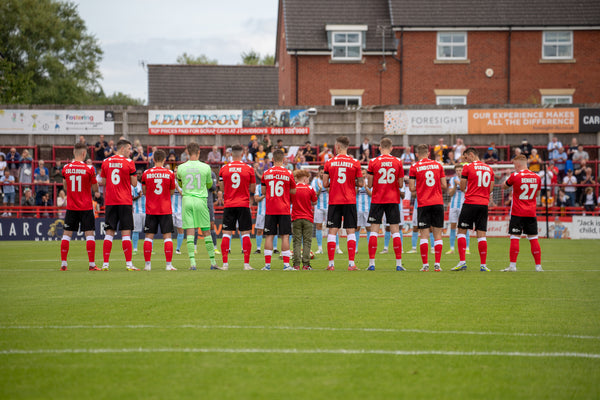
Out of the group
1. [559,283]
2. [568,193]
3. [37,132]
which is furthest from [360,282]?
[37,132]

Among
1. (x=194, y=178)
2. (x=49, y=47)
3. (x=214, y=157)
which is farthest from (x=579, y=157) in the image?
(x=49, y=47)

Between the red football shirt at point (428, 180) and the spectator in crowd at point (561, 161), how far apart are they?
18630mm

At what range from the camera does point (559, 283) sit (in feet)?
39.1

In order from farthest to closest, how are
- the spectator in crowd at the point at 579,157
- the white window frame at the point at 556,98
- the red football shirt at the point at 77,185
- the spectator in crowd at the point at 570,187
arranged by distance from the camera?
the white window frame at the point at 556,98
the spectator in crowd at the point at 579,157
the spectator in crowd at the point at 570,187
the red football shirt at the point at 77,185

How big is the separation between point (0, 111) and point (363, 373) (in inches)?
1208

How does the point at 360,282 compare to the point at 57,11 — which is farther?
the point at 57,11

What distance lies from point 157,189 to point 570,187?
2138 cm

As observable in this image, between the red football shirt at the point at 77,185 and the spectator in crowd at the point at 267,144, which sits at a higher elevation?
the spectator in crowd at the point at 267,144

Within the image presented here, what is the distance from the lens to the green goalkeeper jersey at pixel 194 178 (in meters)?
14.1

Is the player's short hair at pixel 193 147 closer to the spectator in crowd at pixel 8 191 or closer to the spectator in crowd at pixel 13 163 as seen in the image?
the spectator in crowd at pixel 8 191

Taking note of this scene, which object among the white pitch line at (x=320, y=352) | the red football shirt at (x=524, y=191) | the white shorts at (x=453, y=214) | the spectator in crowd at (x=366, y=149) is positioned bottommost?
the white pitch line at (x=320, y=352)

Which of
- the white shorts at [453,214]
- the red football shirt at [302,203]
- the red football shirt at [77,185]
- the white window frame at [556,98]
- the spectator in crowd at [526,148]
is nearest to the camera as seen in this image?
the red football shirt at [77,185]

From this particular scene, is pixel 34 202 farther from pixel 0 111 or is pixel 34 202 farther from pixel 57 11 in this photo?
pixel 57 11

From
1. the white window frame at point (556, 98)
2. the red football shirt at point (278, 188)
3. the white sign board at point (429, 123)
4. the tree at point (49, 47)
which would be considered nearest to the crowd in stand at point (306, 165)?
the white sign board at point (429, 123)
